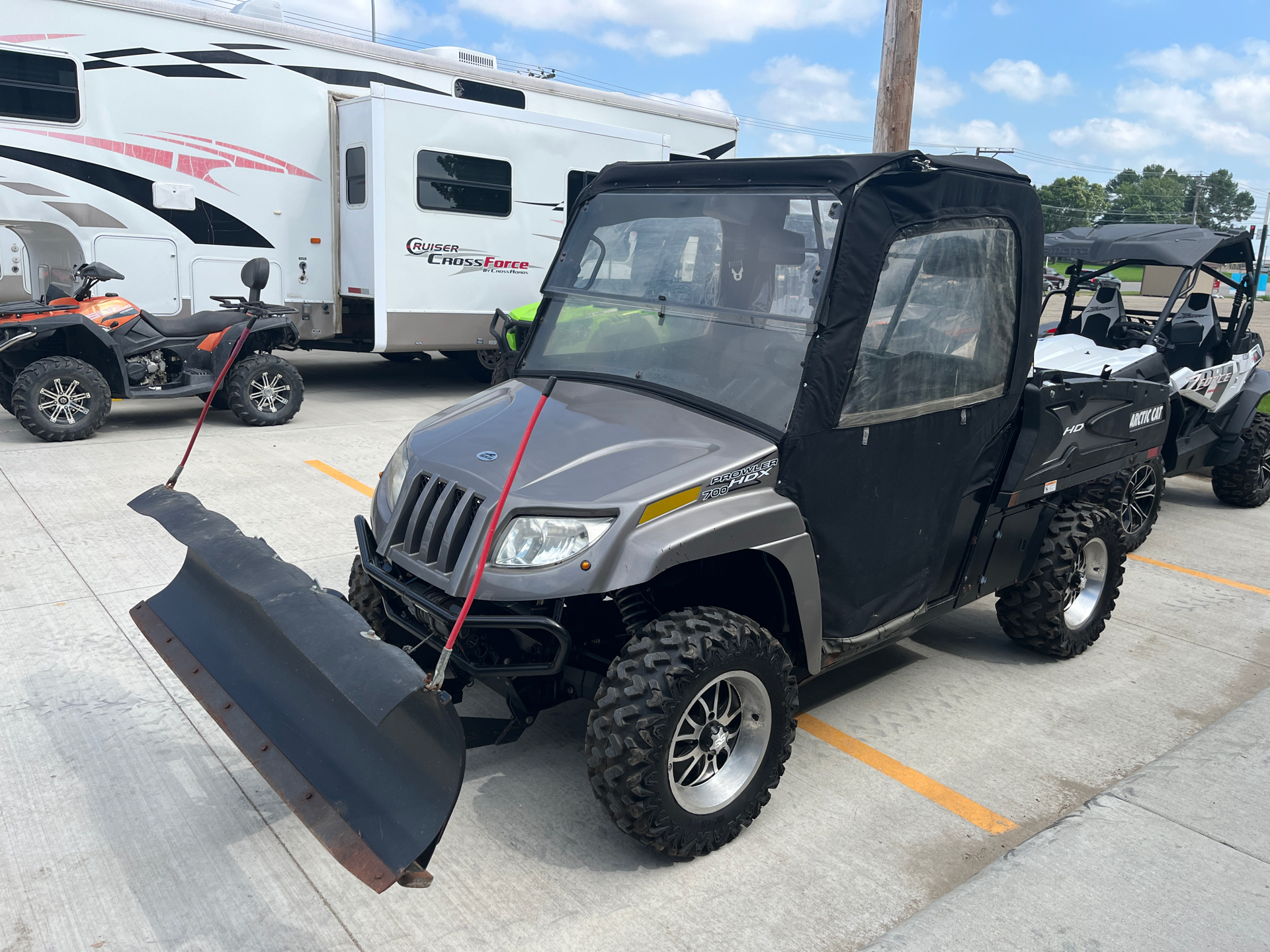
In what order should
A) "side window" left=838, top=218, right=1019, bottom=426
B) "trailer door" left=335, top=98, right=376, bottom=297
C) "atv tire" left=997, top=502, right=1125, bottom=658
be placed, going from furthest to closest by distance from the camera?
"trailer door" left=335, top=98, right=376, bottom=297 → "atv tire" left=997, top=502, right=1125, bottom=658 → "side window" left=838, top=218, right=1019, bottom=426

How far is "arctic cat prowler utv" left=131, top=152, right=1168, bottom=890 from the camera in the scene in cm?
291

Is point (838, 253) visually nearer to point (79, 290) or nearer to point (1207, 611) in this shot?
point (1207, 611)

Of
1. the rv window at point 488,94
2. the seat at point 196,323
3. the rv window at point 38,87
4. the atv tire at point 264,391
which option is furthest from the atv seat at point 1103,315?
the rv window at point 38,87

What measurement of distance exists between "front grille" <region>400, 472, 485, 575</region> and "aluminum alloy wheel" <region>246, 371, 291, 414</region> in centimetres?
648

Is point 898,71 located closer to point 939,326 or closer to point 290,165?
point 939,326

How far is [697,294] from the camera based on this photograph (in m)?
3.71

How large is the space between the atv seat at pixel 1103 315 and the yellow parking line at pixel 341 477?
574 cm

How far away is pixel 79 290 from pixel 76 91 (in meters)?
2.02

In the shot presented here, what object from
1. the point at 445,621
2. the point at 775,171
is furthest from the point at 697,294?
the point at 445,621

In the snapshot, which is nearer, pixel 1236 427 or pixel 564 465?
pixel 564 465

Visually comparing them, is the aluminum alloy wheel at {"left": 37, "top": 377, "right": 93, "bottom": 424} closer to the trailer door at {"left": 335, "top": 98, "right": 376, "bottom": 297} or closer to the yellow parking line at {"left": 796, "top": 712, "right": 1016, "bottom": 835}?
the trailer door at {"left": 335, "top": 98, "right": 376, "bottom": 297}

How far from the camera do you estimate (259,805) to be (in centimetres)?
337

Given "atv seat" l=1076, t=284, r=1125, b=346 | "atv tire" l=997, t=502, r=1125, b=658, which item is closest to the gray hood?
"atv tire" l=997, t=502, r=1125, b=658

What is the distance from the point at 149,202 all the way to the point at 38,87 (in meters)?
1.28
